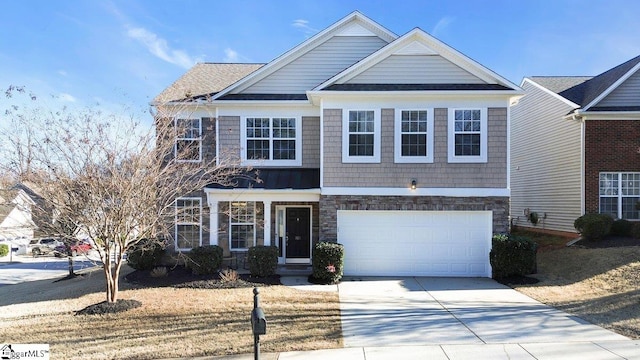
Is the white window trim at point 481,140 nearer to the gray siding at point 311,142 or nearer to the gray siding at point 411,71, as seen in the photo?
the gray siding at point 411,71

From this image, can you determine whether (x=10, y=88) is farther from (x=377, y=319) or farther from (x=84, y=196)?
(x=377, y=319)

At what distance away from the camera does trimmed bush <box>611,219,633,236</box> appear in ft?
47.8

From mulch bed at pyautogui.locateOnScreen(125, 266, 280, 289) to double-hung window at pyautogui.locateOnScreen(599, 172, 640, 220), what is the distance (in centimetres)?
1334

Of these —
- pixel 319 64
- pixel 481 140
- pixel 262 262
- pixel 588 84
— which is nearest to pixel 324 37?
pixel 319 64

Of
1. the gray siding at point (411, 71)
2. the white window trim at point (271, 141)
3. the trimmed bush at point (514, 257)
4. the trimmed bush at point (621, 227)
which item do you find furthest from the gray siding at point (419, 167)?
the trimmed bush at point (621, 227)

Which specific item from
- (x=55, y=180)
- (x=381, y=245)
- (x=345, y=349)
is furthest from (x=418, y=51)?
(x=55, y=180)

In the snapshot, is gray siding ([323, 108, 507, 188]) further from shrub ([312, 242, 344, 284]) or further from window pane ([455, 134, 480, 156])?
shrub ([312, 242, 344, 284])

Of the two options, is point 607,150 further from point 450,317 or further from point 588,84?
point 450,317

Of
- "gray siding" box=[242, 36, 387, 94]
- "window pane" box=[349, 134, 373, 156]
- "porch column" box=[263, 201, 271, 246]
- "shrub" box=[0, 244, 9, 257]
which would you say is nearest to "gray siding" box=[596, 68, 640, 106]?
"gray siding" box=[242, 36, 387, 94]

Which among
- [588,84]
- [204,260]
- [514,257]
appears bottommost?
[204,260]

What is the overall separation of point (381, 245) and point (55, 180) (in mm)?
8976

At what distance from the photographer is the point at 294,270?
43.4 feet

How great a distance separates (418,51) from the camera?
42.0 feet

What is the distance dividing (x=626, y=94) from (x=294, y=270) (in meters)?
15.0
